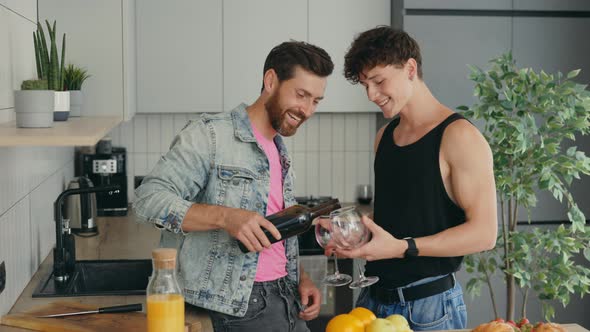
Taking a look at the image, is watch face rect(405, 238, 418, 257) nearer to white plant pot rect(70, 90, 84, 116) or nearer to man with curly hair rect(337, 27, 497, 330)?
man with curly hair rect(337, 27, 497, 330)

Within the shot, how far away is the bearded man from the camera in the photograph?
7.24 feet

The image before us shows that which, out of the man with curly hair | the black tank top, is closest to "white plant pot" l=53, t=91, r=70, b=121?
the man with curly hair

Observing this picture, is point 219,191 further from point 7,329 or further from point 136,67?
point 136,67

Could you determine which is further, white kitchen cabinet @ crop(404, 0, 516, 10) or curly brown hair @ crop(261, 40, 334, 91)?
white kitchen cabinet @ crop(404, 0, 516, 10)

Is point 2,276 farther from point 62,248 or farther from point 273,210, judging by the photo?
point 273,210

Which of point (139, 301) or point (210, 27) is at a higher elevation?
point (210, 27)

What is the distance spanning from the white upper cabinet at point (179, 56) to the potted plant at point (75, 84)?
0.65 metres

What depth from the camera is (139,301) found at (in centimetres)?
257

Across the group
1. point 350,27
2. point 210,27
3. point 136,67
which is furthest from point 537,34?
point 136,67

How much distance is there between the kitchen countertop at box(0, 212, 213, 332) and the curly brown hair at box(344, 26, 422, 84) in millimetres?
853

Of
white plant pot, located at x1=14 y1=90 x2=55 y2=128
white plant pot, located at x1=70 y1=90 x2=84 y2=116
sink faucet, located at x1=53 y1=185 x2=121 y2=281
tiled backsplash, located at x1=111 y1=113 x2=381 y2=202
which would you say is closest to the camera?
white plant pot, located at x1=14 y1=90 x2=55 y2=128

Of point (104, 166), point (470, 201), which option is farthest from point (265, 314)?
point (104, 166)

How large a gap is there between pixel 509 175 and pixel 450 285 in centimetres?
133

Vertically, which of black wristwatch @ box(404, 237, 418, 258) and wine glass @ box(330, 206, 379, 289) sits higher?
wine glass @ box(330, 206, 379, 289)
